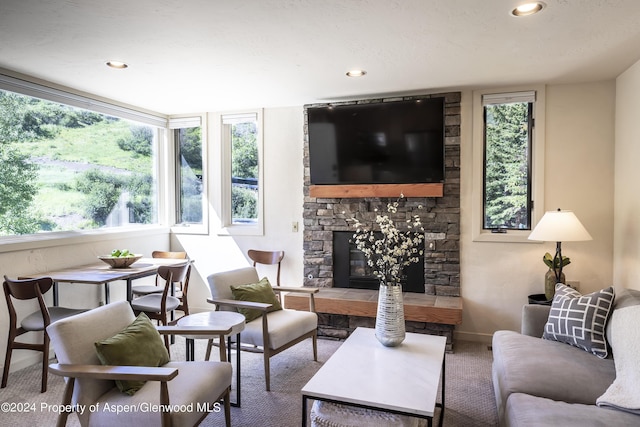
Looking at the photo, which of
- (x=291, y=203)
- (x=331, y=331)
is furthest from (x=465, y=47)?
(x=331, y=331)

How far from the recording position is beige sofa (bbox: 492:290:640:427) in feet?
5.96

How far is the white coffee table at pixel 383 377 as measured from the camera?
1.91 meters

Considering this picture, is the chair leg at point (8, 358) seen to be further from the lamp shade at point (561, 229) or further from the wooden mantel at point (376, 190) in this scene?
the lamp shade at point (561, 229)

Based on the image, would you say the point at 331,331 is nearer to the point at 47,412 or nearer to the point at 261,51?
the point at 47,412

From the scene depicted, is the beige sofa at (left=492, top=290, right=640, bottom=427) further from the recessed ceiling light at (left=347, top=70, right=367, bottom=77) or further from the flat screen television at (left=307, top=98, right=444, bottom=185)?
the recessed ceiling light at (left=347, top=70, right=367, bottom=77)

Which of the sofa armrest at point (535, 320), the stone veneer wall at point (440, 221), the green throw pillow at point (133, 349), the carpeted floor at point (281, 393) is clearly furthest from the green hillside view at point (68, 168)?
the sofa armrest at point (535, 320)

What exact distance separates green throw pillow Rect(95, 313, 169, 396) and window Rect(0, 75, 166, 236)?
203 cm

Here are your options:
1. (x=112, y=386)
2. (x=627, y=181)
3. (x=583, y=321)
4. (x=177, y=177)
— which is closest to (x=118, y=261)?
(x=112, y=386)

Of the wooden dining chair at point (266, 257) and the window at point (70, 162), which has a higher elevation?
the window at point (70, 162)

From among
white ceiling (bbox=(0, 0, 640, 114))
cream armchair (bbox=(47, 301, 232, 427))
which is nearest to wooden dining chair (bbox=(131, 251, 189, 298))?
white ceiling (bbox=(0, 0, 640, 114))

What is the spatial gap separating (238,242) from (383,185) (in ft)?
6.12

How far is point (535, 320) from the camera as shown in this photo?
2900 millimetres

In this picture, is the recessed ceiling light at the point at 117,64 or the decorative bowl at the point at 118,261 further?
the decorative bowl at the point at 118,261

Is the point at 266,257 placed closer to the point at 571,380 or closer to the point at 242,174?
the point at 242,174
